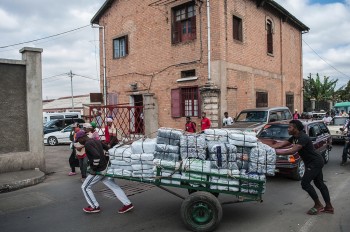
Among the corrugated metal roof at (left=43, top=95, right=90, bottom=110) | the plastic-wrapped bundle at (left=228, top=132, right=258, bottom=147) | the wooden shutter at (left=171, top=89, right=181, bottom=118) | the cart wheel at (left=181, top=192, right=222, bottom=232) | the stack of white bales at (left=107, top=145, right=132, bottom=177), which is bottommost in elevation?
the cart wheel at (left=181, top=192, right=222, bottom=232)

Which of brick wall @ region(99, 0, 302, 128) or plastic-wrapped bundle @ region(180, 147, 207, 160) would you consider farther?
brick wall @ region(99, 0, 302, 128)

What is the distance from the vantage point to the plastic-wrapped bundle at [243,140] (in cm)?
518

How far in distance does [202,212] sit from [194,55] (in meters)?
11.8

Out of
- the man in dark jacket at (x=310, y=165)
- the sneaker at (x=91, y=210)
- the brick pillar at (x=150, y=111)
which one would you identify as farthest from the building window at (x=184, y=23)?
the sneaker at (x=91, y=210)

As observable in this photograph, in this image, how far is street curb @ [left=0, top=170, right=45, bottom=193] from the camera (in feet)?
27.0

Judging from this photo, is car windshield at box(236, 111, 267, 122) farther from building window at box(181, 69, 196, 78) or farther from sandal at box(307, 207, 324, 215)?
sandal at box(307, 207, 324, 215)

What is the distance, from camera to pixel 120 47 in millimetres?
20297

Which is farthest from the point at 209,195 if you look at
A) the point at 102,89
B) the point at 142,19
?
the point at 102,89

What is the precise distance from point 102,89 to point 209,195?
57.3 ft

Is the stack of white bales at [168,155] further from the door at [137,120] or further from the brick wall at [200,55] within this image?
the door at [137,120]

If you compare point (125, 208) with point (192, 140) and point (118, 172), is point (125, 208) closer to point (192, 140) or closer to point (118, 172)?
point (118, 172)

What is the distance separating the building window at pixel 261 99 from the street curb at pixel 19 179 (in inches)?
506

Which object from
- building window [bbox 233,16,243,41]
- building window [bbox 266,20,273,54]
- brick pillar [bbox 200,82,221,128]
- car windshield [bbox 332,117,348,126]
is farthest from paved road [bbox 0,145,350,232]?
building window [bbox 266,20,273,54]

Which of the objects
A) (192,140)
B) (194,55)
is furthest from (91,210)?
(194,55)
